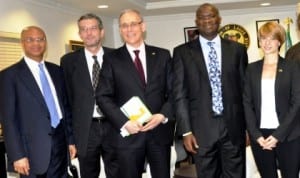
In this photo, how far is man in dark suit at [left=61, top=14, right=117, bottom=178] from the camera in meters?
2.78

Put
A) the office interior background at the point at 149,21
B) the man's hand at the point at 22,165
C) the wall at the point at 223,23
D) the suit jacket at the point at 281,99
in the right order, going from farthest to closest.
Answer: the wall at the point at 223,23
the office interior background at the point at 149,21
the man's hand at the point at 22,165
the suit jacket at the point at 281,99

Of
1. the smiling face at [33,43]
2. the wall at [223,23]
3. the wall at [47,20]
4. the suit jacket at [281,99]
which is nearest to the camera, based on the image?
the suit jacket at [281,99]

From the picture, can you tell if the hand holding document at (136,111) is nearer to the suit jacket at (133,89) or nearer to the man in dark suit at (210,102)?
the suit jacket at (133,89)

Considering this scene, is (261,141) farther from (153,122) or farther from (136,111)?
(136,111)

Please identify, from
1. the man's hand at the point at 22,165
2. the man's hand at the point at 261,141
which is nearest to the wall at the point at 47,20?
the man's hand at the point at 22,165

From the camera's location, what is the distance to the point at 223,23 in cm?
790

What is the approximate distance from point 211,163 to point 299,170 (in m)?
0.58

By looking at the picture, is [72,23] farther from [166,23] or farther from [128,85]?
[128,85]

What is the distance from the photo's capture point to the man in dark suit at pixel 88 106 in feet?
9.11

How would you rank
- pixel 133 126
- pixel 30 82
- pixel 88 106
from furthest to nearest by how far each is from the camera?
1. pixel 88 106
2. pixel 30 82
3. pixel 133 126

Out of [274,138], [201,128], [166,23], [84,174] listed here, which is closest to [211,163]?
[201,128]

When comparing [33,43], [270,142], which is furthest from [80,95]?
[270,142]

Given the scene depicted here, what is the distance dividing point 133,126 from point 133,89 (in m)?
0.24

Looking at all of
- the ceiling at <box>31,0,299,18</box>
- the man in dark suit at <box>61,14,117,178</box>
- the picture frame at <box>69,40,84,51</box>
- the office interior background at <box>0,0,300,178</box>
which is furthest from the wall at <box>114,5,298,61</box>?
the man in dark suit at <box>61,14,117,178</box>
